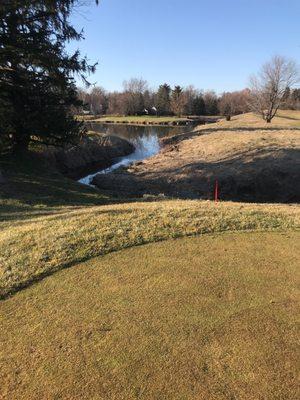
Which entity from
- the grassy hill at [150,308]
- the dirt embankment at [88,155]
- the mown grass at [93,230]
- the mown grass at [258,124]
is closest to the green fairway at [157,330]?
the grassy hill at [150,308]

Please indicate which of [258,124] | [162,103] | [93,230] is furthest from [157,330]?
[162,103]

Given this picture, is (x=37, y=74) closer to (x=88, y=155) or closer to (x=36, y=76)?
(x=36, y=76)

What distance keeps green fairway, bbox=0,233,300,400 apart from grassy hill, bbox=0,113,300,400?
13mm

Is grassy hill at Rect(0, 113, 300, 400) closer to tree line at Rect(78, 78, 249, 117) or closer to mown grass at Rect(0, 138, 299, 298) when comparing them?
mown grass at Rect(0, 138, 299, 298)

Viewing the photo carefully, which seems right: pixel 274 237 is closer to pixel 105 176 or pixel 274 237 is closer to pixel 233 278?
pixel 233 278

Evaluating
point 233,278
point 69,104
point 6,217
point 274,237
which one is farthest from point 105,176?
point 233,278

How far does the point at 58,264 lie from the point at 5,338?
1989 millimetres

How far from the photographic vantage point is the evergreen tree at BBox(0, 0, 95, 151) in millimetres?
17516

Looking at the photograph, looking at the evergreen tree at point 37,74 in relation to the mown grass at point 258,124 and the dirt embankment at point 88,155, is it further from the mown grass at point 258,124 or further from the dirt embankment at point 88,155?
the mown grass at point 258,124

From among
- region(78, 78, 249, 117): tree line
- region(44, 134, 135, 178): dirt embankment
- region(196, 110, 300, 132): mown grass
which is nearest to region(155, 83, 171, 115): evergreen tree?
region(78, 78, 249, 117): tree line

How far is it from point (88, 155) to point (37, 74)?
15.8m

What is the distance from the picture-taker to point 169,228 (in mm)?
8023

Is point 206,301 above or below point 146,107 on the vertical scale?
above

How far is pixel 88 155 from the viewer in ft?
114
